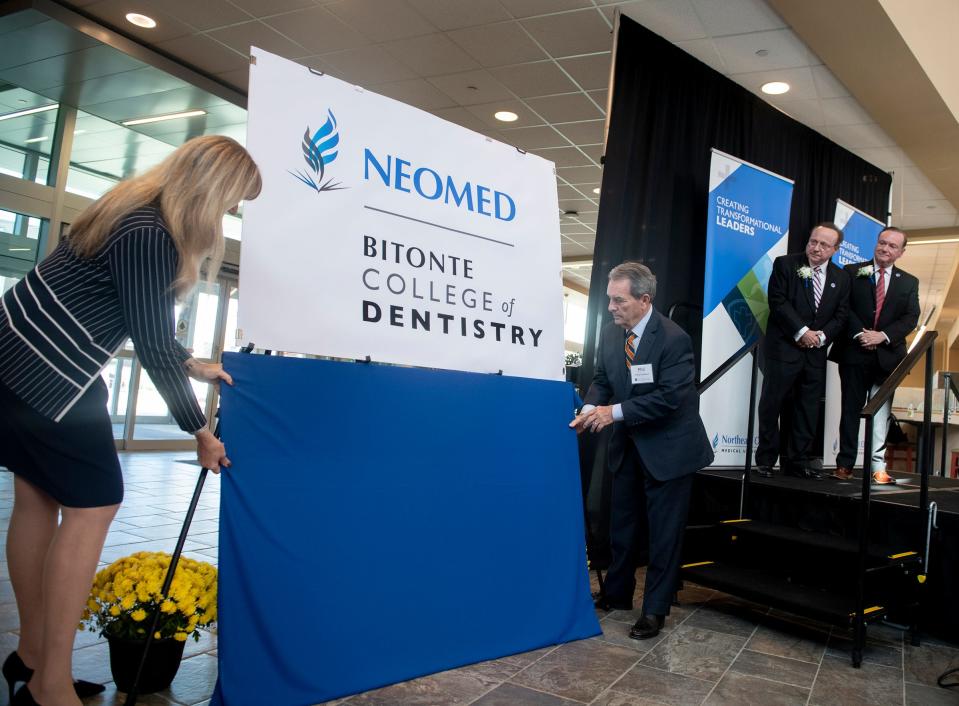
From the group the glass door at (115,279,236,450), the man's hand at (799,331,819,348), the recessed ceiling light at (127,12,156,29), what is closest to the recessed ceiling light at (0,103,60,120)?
the recessed ceiling light at (127,12,156,29)

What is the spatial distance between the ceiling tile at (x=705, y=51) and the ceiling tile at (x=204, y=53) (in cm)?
328

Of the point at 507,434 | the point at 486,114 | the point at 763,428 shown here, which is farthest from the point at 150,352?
the point at 486,114

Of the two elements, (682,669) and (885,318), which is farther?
(885,318)

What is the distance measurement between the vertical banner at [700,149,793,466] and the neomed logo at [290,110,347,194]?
298 cm

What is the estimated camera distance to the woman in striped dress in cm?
163

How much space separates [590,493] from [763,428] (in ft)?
3.84

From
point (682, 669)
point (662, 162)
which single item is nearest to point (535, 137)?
point (662, 162)

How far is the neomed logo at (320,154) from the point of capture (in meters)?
2.23

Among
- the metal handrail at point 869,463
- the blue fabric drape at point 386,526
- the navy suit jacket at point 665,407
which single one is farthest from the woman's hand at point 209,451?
the metal handrail at point 869,463

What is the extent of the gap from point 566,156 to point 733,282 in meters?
3.53

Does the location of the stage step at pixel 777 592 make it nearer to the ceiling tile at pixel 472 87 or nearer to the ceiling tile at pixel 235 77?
the ceiling tile at pixel 472 87

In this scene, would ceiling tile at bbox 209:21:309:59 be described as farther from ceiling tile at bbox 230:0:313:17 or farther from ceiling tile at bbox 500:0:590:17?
ceiling tile at bbox 500:0:590:17

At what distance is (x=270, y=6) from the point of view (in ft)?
16.8

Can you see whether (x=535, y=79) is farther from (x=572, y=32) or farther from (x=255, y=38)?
(x=255, y=38)
